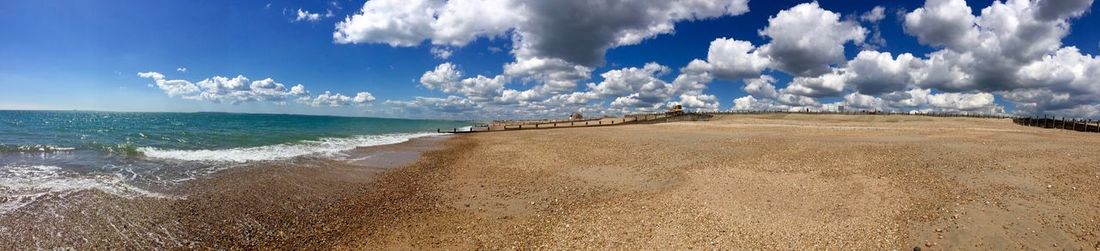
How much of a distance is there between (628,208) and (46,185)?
17.3 metres

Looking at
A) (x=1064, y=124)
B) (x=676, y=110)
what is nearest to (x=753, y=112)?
(x=676, y=110)

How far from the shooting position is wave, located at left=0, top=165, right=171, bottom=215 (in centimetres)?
1252

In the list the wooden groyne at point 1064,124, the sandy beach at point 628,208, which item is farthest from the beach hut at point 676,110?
the sandy beach at point 628,208

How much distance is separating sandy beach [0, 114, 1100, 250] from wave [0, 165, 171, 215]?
54.7 inches

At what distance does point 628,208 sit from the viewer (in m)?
11.6

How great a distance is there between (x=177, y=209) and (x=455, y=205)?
674 centimetres

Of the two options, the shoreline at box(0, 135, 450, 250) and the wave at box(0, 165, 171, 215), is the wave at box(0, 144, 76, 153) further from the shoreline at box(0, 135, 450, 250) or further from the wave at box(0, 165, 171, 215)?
the shoreline at box(0, 135, 450, 250)

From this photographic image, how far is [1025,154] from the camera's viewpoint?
1991 centimetres

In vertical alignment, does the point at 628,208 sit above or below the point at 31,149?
below

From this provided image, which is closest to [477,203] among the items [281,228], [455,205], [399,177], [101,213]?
[455,205]

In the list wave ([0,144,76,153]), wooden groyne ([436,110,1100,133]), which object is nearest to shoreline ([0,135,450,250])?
wave ([0,144,76,153])

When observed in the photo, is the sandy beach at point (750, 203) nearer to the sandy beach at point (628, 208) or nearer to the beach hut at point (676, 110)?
the sandy beach at point (628, 208)

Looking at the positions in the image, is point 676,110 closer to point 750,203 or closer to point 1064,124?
point 1064,124

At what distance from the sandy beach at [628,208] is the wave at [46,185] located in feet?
4.56
